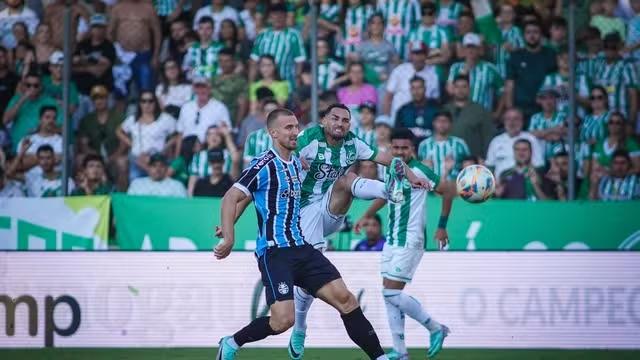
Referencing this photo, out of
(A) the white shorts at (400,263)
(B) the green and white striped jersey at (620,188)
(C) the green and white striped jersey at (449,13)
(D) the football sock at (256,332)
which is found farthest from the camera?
(C) the green and white striped jersey at (449,13)

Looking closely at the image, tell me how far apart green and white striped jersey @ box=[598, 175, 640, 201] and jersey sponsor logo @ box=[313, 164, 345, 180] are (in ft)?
16.5

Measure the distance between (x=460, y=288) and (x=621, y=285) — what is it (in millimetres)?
1582

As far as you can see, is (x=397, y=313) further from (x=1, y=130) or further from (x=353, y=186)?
(x=1, y=130)

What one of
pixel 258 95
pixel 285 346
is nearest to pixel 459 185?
pixel 285 346

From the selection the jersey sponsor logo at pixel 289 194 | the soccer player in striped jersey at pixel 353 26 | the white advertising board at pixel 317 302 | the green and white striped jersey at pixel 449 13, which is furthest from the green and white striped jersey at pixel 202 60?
the jersey sponsor logo at pixel 289 194

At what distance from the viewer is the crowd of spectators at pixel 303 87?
13.4 meters

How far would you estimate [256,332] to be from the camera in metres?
8.02

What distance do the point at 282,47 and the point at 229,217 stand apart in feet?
22.6

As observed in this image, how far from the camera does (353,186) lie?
31.6ft

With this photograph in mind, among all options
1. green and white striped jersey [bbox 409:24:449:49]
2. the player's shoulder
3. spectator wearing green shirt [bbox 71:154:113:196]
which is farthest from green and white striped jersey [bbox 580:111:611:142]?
the player's shoulder

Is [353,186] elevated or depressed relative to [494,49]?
depressed

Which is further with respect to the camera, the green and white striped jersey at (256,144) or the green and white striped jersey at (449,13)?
the green and white striped jersey at (449,13)

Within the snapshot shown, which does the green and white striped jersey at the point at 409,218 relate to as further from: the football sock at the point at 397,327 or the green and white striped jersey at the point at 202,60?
the green and white striped jersey at the point at 202,60

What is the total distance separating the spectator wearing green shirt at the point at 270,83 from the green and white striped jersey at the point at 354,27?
0.94 meters
